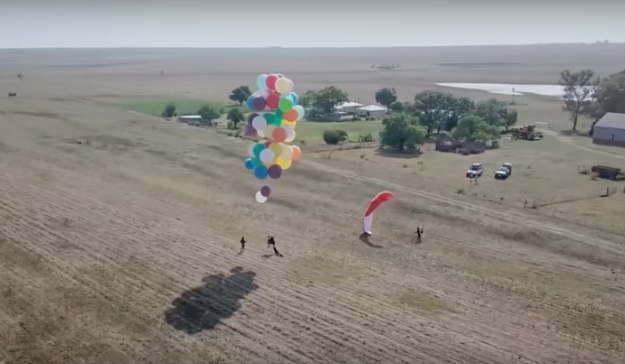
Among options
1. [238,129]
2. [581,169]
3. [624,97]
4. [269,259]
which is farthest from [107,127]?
[624,97]

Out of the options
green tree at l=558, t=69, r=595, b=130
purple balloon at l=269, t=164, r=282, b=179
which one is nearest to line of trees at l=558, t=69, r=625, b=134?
green tree at l=558, t=69, r=595, b=130

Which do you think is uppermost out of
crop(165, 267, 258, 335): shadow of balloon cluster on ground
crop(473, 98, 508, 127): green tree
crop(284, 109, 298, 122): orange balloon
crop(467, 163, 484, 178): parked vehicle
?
crop(284, 109, 298, 122): orange balloon

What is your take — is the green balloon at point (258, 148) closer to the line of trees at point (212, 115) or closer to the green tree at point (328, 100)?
the line of trees at point (212, 115)

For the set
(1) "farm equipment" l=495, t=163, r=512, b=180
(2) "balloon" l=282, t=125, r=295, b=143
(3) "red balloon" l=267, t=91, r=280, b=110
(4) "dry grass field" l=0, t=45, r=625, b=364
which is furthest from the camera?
(1) "farm equipment" l=495, t=163, r=512, b=180

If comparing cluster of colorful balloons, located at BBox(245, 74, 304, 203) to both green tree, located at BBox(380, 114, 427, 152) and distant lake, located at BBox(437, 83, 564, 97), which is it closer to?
green tree, located at BBox(380, 114, 427, 152)

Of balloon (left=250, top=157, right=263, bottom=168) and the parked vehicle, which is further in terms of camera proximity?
the parked vehicle

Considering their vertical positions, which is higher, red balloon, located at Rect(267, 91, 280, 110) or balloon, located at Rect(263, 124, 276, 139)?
red balloon, located at Rect(267, 91, 280, 110)
